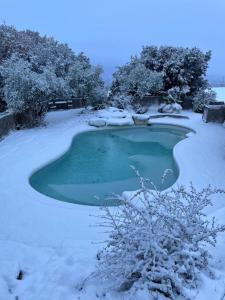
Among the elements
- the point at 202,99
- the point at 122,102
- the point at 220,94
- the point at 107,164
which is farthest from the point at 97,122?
the point at 220,94

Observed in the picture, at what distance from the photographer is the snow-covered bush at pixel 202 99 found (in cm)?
1434

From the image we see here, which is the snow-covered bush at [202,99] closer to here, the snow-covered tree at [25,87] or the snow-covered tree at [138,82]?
the snow-covered tree at [138,82]

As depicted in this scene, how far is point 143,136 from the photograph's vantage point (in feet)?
39.4

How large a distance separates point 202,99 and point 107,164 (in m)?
7.50

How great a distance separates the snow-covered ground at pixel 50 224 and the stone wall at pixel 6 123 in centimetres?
22

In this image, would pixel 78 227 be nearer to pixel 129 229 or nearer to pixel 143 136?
pixel 129 229

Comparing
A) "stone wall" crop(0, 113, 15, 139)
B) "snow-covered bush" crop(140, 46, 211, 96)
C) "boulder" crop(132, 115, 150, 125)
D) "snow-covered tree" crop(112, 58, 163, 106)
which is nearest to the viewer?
"stone wall" crop(0, 113, 15, 139)

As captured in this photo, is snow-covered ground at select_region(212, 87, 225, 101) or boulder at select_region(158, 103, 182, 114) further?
snow-covered ground at select_region(212, 87, 225, 101)

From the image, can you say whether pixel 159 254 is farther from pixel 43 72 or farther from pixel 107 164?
pixel 43 72

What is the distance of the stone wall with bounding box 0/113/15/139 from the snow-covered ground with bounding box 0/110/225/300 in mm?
219

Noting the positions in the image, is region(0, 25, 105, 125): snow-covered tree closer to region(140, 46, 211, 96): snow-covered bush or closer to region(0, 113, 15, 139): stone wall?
region(0, 113, 15, 139): stone wall

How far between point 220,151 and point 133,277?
6599 millimetres

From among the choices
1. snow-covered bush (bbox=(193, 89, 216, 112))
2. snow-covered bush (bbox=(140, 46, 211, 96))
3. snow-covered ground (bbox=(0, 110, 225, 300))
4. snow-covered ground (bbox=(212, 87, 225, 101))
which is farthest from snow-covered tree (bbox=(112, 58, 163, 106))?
snow-covered ground (bbox=(0, 110, 225, 300))

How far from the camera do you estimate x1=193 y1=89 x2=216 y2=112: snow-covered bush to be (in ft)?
47.1
